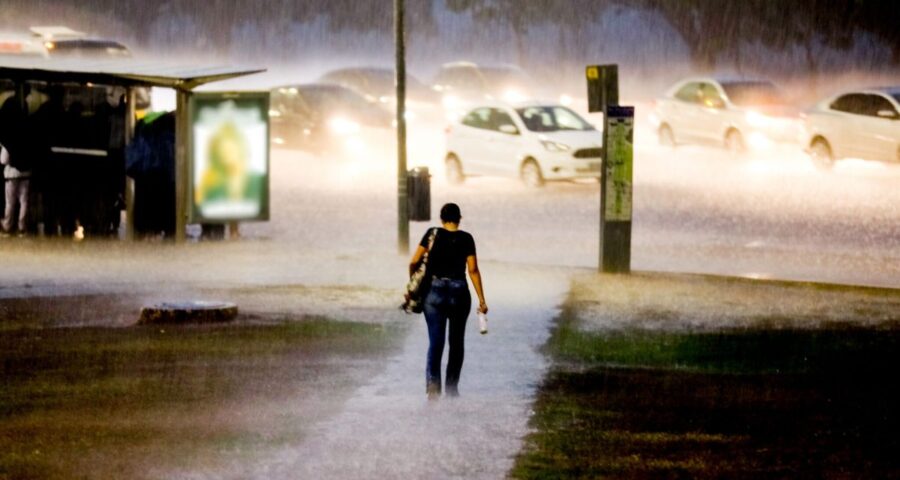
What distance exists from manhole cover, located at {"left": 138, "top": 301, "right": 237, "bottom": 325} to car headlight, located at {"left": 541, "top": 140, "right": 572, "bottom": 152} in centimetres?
1502

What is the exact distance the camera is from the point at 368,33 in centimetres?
7038

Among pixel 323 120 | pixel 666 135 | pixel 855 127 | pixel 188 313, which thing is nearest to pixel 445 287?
pixel 188 313

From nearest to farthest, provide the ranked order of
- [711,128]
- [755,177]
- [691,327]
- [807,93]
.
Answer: [691,327] < [755,177] < [711,128] < [807,93]

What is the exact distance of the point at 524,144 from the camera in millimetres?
30047

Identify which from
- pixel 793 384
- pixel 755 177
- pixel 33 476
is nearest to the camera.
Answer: pixel 33 476

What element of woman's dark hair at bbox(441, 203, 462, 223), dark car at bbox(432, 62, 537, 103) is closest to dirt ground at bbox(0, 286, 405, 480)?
woman's dark hair at bbox(441, 203, 462, 223)

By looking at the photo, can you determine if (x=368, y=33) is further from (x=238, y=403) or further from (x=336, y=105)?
(x=238, y=403)

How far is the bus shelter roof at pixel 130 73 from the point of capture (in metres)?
20.6

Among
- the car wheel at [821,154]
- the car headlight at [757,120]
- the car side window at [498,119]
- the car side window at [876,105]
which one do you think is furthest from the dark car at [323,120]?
the car side window at [876,105]

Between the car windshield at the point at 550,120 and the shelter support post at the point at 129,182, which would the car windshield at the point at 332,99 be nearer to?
the car windshield at the point at 550,120

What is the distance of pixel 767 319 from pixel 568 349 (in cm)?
257

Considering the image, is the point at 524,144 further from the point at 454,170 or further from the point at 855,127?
the point at 855,127

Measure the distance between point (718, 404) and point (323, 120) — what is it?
26281 mm

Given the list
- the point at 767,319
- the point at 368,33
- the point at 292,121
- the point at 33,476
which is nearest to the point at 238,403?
the point at 33,476
